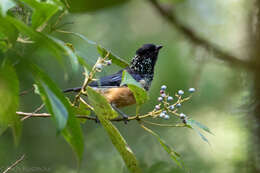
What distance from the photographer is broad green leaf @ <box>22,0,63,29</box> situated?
142 cm

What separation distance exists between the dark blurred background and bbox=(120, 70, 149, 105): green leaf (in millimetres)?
1831

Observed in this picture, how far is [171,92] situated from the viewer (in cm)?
462

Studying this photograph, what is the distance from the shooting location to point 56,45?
1.36 meters

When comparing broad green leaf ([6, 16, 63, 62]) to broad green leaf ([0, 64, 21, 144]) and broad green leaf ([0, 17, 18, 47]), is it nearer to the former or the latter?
broad green leaf ([0, 17, 18, 47])

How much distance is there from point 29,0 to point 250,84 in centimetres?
250

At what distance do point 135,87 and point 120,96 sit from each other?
1.55 m

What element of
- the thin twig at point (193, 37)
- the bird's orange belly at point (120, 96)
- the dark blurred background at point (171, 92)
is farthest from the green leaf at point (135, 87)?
the thin twig at point (193, 37)

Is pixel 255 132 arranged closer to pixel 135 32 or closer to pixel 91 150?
pixel 91 150

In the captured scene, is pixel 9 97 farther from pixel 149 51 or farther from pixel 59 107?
pixel 149 51

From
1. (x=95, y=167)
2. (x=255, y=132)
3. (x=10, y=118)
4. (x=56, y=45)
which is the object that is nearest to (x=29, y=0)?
(x=56, y=45)

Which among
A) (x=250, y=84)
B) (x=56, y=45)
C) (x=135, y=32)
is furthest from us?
(x=135, y=32)

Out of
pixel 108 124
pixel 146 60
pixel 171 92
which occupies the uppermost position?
pixel 108 124

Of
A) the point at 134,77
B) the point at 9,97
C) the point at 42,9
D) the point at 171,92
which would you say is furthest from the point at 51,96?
the point at 171,92

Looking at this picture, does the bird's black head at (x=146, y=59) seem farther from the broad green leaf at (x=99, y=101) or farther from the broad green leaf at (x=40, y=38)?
the broad green leaf at (x=40, y=38)
